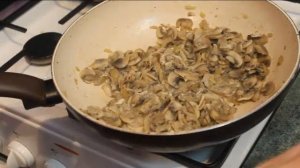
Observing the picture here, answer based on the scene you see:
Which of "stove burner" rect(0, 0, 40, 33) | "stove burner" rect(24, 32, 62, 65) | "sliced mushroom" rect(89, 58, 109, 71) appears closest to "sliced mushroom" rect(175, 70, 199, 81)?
"sliced mushroom" rect(89, 58, 109, 71)

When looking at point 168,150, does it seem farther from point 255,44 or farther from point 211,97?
point 255,44

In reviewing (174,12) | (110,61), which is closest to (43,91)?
(110,61)

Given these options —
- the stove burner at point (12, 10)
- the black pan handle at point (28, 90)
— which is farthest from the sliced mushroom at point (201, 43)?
the stove burner at point (12, 10)

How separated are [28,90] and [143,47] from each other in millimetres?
230

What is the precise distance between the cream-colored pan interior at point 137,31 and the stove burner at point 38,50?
0.08 metres

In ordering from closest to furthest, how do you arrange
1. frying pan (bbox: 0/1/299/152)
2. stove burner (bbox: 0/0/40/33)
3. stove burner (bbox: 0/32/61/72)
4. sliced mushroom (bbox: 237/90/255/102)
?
frying pan (bbox: 0/1/299/152)
sliced mushroom (bbox: 237/90/255/102)
stove burner (bbox: 0/32/61/72)
stove burner (bbox: 0/0/40/33)

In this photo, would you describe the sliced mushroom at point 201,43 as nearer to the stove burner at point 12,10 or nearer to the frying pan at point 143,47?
the frying pan at point 143,47

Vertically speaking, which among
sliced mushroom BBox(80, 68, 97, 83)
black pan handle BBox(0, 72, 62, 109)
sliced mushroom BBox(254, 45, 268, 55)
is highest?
sliced mushroom BBox(254, 45, 268, 55)

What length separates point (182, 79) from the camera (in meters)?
0.57

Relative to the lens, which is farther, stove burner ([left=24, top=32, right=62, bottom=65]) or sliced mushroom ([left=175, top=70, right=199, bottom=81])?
stove burner ([left=24, top=32, right=62, bottom=65])

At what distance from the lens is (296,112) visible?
0.60m

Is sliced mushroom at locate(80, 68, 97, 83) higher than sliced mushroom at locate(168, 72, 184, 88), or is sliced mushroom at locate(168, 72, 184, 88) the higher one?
sliced mushroom at locate(168, 72, 184, 88)

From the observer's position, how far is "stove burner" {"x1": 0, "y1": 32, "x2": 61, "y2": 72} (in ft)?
2.21

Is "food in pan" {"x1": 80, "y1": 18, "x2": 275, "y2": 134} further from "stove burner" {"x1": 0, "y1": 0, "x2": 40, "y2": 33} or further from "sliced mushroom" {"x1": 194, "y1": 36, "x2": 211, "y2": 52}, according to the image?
"stove burner" {"x1": 0, "y1": 0, "x2": 40, "y2": 33}
